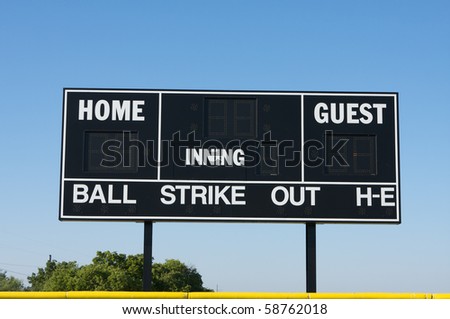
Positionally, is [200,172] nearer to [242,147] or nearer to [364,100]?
[242,147]

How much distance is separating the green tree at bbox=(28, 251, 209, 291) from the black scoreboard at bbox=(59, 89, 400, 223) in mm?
32816

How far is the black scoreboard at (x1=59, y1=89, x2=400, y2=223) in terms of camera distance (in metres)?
15.0

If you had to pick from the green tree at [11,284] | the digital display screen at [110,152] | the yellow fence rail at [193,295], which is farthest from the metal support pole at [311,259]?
the green tree at [11,284]

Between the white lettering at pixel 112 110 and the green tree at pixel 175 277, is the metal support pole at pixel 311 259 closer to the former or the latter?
the white lettering at pixel 112 110

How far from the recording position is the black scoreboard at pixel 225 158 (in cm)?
1495

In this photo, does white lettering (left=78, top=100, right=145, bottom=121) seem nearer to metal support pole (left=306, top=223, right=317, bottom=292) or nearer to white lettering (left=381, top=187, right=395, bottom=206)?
metal support pole (left=306, top=223, right=317, bottom=292)

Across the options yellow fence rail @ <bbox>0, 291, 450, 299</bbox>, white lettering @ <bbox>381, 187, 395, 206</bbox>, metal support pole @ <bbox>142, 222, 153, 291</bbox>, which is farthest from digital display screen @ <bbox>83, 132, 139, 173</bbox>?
white lettering @ <bbox>381, 187, 395, 206</bbox>

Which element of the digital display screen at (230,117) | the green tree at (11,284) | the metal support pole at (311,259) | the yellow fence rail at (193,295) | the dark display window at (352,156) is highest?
the digital display screen at (230,117)

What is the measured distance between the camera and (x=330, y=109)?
15352 millimetres

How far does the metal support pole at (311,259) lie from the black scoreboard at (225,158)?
0.34m

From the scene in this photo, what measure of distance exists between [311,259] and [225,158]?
8.66 ft

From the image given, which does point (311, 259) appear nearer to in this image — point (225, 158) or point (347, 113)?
point (225, 158)

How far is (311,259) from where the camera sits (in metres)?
15.0
